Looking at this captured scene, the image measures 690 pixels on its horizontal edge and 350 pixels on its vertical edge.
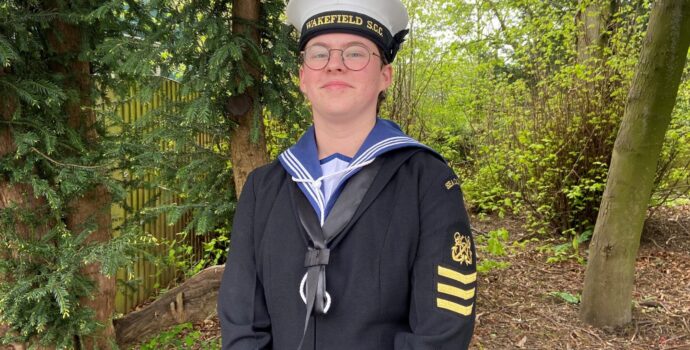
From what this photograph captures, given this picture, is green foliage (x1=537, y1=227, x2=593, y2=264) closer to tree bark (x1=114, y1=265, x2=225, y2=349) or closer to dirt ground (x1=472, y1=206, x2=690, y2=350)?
dirt ground (x1=472, y1=206, x2=690, y2=350)

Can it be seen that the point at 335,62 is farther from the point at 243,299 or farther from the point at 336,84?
the point at 243,299

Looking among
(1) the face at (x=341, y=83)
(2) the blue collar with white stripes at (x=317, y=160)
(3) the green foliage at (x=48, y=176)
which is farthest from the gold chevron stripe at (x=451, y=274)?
(3) the green foliage at (x=48, y=176)

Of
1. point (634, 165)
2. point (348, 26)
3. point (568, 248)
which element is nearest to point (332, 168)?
point (348, 26)

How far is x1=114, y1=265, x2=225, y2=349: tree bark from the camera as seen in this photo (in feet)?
10.4

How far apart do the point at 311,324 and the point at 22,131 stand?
74.5 inches

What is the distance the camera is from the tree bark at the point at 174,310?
3.18 metres

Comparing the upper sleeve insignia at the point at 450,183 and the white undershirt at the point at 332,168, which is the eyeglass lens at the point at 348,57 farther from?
the upper sleeve insignia at the point at 450,183

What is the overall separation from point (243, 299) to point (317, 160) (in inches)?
20.5

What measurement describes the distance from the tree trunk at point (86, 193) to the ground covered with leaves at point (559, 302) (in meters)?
0.63

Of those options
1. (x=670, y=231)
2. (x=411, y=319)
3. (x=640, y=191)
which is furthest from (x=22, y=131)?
(x=670, y=231)

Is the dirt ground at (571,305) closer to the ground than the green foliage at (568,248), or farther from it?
closer to the ground

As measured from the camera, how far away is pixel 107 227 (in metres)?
2.87

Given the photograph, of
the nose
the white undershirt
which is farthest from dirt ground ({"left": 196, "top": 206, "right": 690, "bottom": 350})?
the nose

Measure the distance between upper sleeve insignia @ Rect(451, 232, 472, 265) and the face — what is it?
509mm
